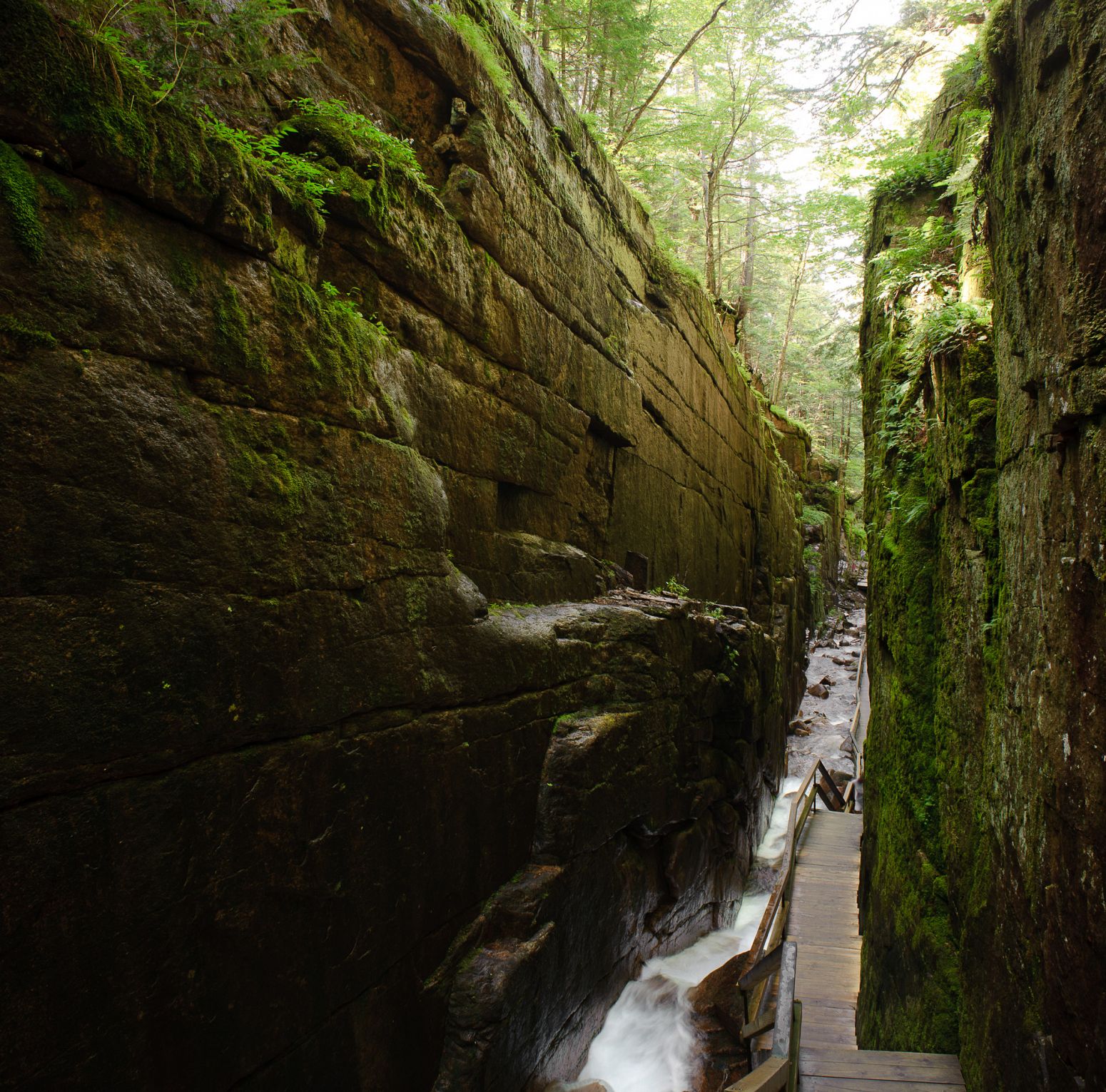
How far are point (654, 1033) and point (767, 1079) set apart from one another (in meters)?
3.41

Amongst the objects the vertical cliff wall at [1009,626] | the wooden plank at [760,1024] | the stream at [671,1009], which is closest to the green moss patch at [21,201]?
the vertical cliff wall at [1009,626]

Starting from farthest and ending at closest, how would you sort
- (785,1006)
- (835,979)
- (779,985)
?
(835,979), (779,985), (785,1006)

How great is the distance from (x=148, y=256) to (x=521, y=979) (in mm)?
5345

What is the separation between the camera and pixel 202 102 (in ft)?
12.9

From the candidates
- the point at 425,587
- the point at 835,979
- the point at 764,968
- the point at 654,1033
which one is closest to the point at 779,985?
the point at 764,968

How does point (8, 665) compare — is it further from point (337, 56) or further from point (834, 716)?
point (834, 716)

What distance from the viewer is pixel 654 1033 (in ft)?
23.6

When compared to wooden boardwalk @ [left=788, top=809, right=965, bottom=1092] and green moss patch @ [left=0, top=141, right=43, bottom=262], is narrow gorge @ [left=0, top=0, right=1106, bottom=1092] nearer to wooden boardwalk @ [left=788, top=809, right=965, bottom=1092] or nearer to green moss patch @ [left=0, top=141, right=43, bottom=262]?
green moss patch @ [left=0, top=141, right=43, bottom=262]

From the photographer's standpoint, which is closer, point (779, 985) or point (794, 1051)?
point (794, 1051)

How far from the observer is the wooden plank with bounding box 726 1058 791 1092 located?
167 inches

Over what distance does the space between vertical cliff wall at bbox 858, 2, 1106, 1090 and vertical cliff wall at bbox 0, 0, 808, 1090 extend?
2664 mm

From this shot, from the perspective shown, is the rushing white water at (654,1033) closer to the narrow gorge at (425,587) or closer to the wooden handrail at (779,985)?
the narrow gorge at (425,587)

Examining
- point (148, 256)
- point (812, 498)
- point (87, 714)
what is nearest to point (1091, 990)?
point (87, 714)

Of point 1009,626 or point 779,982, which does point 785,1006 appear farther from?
point 1009,626
